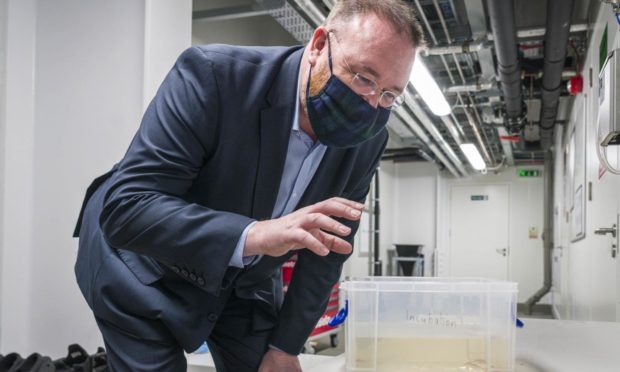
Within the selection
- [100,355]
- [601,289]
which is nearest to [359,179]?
[100,355]

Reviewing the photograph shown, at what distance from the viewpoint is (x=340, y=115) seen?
1005mm

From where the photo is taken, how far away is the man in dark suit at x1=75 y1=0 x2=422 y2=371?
825 mm

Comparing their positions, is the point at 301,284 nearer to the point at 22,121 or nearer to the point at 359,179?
the point at 359,179

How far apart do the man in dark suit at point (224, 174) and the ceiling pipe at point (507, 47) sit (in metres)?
2.58

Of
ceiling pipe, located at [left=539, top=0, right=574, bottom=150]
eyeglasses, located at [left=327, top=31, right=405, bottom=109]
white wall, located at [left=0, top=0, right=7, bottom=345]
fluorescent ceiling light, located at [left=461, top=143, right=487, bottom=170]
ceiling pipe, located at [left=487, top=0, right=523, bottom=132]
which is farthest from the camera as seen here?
fluorescent ceiling light, located at [left=461, top=143, right=487, bottom=170]

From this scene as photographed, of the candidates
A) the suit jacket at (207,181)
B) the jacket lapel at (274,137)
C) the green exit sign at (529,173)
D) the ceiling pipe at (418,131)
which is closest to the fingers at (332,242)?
the suit jacket at (207,181)

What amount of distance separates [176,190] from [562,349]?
2.94 ft

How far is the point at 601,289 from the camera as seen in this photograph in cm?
294

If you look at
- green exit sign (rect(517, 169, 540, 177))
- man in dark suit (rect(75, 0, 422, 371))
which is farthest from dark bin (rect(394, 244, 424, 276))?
man in dark suit (rect(75, 0, 422, 371))

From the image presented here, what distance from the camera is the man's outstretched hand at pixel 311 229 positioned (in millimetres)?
735

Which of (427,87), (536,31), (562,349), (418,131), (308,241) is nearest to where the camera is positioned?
(308,241)

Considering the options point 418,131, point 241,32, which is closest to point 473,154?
point 418,131

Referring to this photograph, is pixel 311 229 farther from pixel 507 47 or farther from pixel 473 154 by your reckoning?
pixel 473 154

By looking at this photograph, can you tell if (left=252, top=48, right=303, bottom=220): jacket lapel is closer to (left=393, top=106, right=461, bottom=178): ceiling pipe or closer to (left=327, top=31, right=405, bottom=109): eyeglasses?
(left=327, top=31, right=405, bottom=109): eyeglasses
